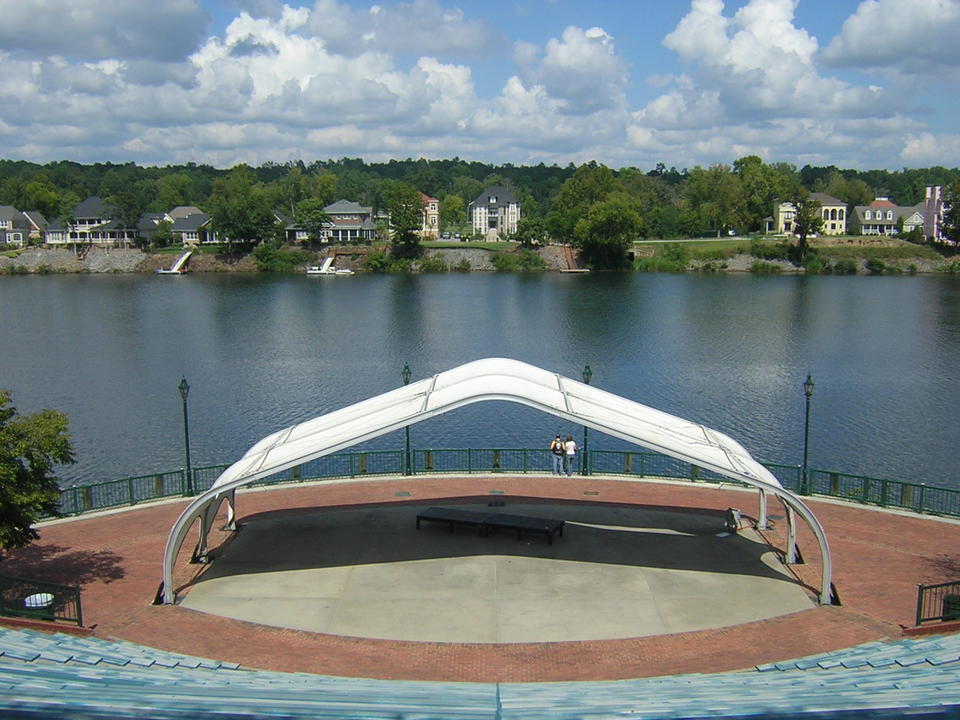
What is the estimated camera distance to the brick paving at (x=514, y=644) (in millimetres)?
15477

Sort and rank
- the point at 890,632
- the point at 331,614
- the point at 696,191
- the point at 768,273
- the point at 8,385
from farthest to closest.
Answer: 1. the point at 696,191
2. the point at 768,273
3. the point at 8,385
4. the point at 331,614
5. the point at 890,632

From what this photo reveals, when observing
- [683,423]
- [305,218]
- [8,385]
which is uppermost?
[305,218]

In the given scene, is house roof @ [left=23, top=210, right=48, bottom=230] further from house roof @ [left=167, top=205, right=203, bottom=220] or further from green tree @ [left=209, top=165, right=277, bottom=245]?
green tree @ [left=209, top=165, right=277, bottom=245]

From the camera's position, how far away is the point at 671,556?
2067 centimetres

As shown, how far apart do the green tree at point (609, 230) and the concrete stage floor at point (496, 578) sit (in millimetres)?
100904

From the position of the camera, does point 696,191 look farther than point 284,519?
Yes

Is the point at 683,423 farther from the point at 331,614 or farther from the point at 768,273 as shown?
the point at 768,273

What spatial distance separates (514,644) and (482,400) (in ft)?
16.7

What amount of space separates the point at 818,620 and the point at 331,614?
31.0 ft

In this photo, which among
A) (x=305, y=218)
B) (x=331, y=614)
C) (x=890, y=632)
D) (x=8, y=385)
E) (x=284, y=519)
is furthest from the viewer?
(x=305, y=218)

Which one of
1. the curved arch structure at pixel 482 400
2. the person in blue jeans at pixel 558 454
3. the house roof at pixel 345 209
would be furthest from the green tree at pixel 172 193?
the curved arch structure at pixel 482 400

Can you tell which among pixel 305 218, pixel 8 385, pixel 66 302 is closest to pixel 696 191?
pixel 305 218

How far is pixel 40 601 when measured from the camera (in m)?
16.4

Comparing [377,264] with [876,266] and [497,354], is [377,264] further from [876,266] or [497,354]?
[497,354]
